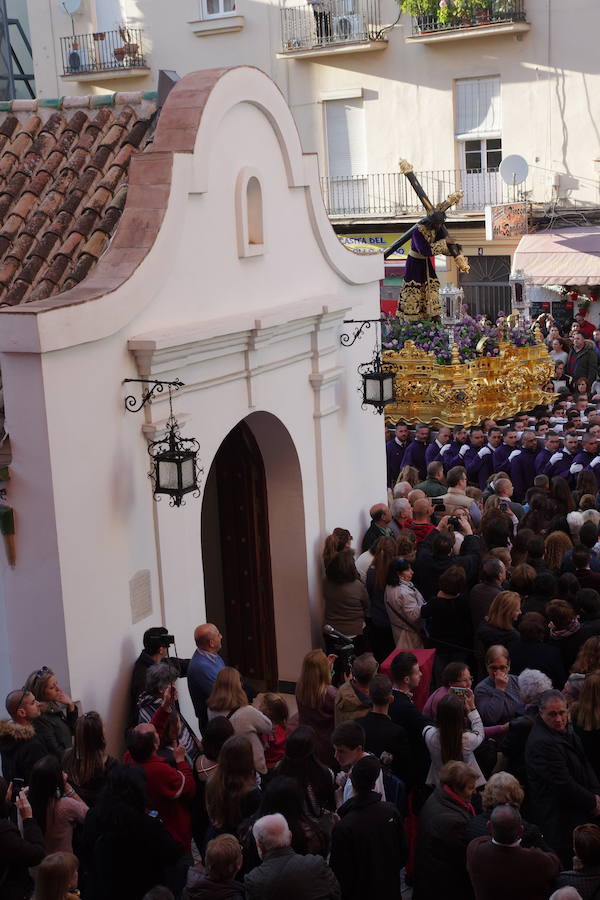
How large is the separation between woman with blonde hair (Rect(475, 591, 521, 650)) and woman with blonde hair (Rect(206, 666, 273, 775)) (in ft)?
6.13

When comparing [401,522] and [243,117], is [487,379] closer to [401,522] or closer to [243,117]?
[401,522]

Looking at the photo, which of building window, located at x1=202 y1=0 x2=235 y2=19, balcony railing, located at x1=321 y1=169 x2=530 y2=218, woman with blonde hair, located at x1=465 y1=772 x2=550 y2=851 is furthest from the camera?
building window, located at x1=202 y1=0 x2=235 y2=19

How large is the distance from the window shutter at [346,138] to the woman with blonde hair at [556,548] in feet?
66.9

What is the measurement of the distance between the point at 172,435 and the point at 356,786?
3204 millimetres

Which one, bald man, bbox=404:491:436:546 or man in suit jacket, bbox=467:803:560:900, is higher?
bald man, bbox=404:491:436:546

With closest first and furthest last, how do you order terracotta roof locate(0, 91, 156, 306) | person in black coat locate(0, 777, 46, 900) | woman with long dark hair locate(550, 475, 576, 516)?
1. person in black coat locate(0, 777, 46, 900)
2. terracotta roof locate(0, 91, 156, 306)
3. woman with long dark hair locate(550, 475, 576, 516)

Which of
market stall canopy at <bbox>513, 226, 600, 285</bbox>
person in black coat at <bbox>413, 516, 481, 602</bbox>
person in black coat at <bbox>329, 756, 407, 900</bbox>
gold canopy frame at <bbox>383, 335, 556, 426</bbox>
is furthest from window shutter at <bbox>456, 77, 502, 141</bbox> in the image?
person in black coat at <bbox>329, 756, 407, 900</bbox>

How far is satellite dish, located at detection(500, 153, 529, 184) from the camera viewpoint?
26156mm

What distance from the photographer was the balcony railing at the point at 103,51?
3020 cm

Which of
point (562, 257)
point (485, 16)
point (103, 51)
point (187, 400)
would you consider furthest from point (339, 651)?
point (103, 51)

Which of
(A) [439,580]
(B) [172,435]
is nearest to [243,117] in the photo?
(B) [172,435]

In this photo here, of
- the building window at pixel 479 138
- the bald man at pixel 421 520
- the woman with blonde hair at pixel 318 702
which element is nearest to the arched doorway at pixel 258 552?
the bald man at pixel 421 520

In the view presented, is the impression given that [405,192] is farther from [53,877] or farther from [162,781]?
[53,877]

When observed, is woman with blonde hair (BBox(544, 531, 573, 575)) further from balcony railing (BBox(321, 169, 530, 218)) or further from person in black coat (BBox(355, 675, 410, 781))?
balcony railing (BBox(321, 169, 530, 218))
